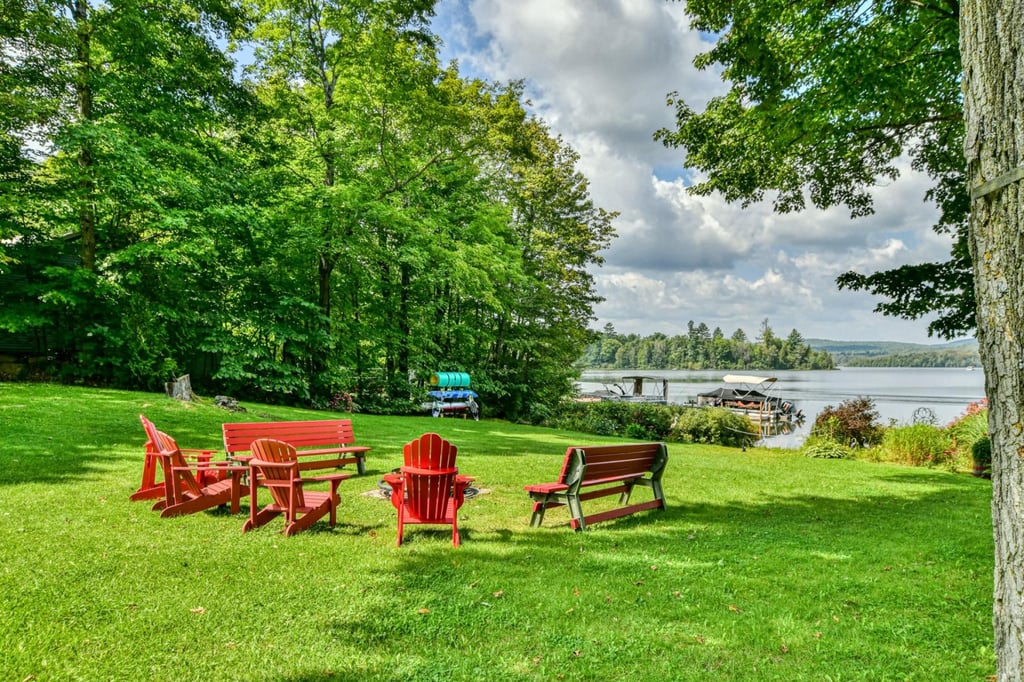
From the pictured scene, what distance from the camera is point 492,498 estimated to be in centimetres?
731

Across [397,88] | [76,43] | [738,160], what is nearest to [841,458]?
[738,160]

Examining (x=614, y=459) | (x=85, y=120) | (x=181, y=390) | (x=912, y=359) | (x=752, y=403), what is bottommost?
(x=752, y=403)

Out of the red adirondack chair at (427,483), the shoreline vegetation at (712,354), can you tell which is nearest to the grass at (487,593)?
the red adirondack chair at (427,483)

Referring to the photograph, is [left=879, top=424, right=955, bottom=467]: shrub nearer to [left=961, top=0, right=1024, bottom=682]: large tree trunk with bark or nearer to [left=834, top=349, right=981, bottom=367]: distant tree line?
[left=961, top=0, right=1024, bottom=682]: large tree trunk with bark

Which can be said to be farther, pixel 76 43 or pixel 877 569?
pixel 76 43

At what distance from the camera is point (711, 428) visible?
22.7 metres

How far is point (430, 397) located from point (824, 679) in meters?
19.5

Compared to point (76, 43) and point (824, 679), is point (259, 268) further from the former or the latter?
point (824, 679)

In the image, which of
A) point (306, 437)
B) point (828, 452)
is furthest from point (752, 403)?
point (306, 437)

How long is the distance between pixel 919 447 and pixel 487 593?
14.3 metres

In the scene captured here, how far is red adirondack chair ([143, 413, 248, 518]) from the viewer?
18.5ft

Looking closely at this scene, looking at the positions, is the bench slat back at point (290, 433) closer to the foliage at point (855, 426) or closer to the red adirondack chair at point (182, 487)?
the red adirondack chair at point (182, 487)

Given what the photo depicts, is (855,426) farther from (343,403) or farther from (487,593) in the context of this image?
(343,403)

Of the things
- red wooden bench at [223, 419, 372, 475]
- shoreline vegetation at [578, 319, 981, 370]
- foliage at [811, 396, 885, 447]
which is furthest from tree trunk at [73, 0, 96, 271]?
shoreline vegetation at [578, 319, 981, 370]
